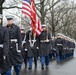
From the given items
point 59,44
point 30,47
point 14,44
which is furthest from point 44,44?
point 14,44

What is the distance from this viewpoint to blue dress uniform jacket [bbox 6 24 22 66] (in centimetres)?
900

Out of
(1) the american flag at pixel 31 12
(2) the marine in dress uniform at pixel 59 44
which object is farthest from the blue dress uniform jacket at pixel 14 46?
(2) the marine in dress uniform at pixel 59 44

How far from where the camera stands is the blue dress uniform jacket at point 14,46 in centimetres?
900

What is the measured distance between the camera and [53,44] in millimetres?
19469

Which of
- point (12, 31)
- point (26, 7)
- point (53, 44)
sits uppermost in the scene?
point (26, 7)

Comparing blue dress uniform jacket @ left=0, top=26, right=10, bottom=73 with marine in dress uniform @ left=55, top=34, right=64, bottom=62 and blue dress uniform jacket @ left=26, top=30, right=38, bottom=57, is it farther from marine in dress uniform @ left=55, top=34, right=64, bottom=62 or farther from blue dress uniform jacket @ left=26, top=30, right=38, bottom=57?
marine in dress uniform @ left=55, top=34, right=64, bottom=62

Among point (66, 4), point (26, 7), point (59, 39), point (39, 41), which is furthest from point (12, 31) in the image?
point (66, 4)

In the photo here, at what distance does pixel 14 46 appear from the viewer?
9203 millimetres

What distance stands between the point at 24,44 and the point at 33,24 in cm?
104

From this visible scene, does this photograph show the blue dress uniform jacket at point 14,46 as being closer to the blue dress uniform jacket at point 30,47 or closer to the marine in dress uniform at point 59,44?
the blue dress uniform jacket at point 30,47

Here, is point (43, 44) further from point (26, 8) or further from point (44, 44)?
point (26, 8)

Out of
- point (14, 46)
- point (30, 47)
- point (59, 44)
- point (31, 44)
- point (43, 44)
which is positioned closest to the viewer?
point (14, 46)

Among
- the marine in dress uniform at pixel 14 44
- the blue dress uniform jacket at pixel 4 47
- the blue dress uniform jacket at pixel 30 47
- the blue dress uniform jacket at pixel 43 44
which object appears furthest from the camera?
the blue dress uniform jacket at pixel 43 44

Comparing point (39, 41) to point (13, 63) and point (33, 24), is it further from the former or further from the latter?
point (13, 63)
